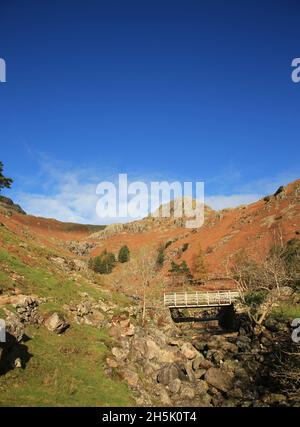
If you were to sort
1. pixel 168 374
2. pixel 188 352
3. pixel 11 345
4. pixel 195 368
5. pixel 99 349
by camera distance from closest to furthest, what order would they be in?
1. pixel 11 345
2. pixel 168 374
3. pixel 99 349
4. pixel 195 368
5. pixel 188 352

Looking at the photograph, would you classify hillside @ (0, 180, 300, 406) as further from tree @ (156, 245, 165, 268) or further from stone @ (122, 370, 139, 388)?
tree @ (156, 245, 165, 268)

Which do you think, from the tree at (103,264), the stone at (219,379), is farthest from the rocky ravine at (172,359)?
the tree at (103,264)

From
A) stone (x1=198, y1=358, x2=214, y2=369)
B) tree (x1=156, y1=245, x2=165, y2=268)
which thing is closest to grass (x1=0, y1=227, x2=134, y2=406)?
stone (x1=198, y1=358, x2=214, y2=369)

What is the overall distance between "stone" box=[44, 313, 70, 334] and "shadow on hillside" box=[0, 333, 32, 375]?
193 inches

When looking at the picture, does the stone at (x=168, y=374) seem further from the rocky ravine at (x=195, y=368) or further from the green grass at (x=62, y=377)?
the green grass at (x=62, y=377)

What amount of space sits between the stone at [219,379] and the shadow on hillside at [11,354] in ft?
50.8

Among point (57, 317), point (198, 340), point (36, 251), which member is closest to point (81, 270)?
point (36, 251)

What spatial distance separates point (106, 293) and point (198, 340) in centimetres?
1311

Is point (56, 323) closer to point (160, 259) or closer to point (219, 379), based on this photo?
point (219, 379)

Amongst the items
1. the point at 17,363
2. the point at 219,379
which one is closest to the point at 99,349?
the point at 17,363

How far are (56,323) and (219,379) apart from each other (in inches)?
567

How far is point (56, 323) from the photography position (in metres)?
27.6
